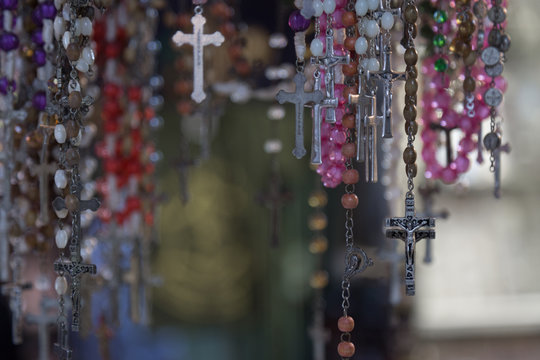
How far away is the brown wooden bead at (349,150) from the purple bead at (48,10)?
0.88m

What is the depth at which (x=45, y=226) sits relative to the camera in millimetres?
2064

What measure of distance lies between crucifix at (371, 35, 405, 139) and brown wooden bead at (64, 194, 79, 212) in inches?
30.1

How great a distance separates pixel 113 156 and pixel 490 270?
94.3 inches

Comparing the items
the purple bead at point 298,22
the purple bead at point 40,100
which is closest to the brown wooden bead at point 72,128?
the purple bead at point 40,100

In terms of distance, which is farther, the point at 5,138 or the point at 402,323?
the point at 402,323

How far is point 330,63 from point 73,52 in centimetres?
61

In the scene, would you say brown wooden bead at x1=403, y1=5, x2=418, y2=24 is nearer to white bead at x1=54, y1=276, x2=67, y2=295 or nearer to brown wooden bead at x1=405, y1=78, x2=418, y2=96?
brown wooden bead at x1=405, y1=78, x2=418, y2=96

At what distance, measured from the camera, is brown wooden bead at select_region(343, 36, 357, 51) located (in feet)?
5.43

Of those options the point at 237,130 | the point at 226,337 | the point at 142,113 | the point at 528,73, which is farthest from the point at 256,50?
the point at 528,73

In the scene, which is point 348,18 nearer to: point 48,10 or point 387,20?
point 387,20

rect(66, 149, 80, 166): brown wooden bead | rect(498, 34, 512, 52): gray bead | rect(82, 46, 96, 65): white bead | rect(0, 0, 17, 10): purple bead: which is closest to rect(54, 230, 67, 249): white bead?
rect(66, 149, 80, 166): brown wooden bead

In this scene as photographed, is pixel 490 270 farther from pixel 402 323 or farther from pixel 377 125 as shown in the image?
pixel 377 125

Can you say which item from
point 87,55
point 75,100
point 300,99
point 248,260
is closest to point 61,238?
point 75,100

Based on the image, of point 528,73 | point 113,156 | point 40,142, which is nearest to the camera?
point 40,142
